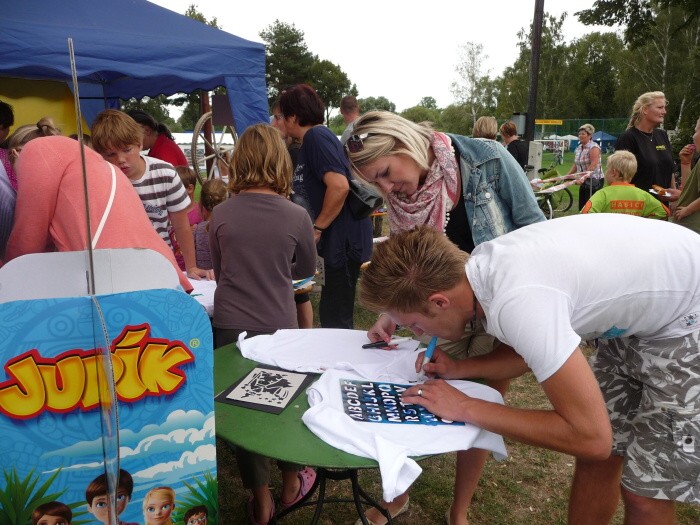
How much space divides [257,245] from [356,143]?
549mm

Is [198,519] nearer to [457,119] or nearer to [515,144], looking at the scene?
[515,144]

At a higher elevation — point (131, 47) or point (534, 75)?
point (534, 75)

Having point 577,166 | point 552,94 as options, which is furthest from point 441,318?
point 552,94

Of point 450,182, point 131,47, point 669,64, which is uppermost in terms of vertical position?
point 669,64

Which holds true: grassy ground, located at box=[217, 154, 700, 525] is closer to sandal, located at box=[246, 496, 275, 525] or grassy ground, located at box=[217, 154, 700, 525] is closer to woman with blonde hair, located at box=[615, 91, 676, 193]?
sandal, located at box=[246, 496, 275, 525]

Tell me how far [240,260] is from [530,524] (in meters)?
→ 1.60

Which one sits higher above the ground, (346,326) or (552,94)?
(552,94)

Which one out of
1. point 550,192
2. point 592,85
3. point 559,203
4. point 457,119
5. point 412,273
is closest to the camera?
point 412,273

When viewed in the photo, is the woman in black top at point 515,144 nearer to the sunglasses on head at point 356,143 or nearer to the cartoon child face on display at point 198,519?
the sunglasses on head at point 356,143

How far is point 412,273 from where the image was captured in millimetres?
1299

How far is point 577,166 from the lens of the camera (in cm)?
941

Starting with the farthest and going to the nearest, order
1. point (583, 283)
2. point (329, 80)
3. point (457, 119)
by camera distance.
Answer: point (457, 119)
point (329, 80)
point (583, 283)

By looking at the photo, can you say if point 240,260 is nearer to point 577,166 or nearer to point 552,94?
point 577,166

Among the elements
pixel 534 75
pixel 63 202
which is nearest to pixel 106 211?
pixel 63 202
